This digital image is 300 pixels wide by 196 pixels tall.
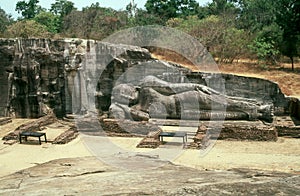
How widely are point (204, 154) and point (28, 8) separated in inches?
1610

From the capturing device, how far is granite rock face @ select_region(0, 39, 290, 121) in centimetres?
1595

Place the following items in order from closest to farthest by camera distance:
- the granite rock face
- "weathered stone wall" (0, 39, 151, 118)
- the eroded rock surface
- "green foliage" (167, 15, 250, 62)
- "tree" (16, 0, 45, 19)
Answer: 1. the eroded rock surface
2. the granite rock face
3. "weathered stone wall" (0, 39, 151, 118)
4. "green foliage" (167, 15, 250, 62)
5. "tree" (16, 0, 45, 19)

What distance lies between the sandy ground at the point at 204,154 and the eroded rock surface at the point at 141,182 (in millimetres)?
3265

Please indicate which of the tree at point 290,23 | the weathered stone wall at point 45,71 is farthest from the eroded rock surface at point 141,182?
the tree at point 290,23

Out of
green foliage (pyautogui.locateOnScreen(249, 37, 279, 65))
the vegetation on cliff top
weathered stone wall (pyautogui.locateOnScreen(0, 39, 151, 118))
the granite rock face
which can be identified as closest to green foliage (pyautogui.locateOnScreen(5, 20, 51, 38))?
the vegetation on cliff top

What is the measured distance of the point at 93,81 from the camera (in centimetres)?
1709

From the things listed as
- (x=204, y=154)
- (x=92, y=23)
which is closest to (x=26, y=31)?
(x=92, y=23)

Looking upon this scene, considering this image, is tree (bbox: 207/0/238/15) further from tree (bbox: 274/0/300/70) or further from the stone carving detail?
the stone carving detail

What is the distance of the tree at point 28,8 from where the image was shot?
47062mm

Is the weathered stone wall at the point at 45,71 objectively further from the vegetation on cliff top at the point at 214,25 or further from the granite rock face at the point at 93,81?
the vegetation on cliff top at the point at 214,25

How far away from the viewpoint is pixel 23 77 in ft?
56.2

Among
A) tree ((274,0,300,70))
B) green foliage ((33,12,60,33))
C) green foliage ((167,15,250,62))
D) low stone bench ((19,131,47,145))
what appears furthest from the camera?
green foliage ((33,12,60,33))

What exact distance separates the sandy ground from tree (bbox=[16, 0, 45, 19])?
36439 millimetres

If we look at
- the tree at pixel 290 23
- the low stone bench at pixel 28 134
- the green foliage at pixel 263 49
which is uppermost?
the tree at pixel 290 23
